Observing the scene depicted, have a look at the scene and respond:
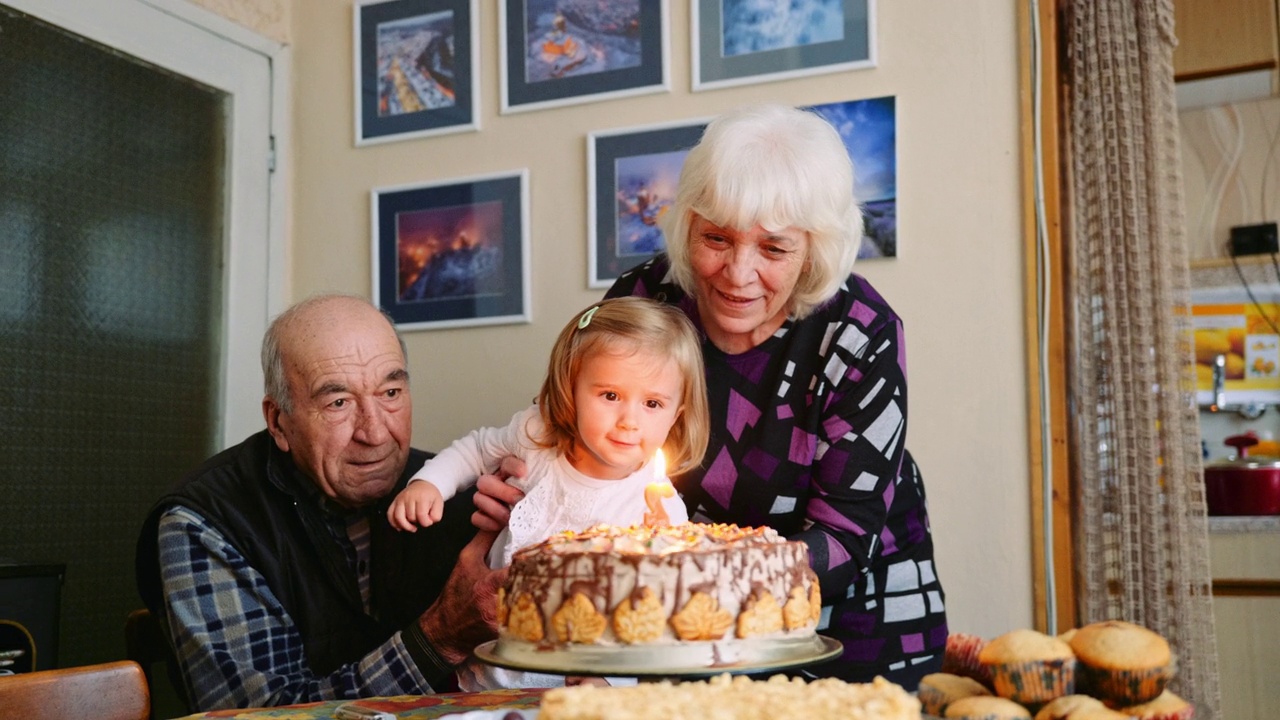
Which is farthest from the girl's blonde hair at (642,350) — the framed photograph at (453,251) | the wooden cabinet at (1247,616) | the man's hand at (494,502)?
the wooden cabinet at (1247,616)

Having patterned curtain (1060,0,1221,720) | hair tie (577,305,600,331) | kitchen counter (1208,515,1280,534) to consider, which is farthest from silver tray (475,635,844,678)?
kitchen counter (1208,515,1280,534)

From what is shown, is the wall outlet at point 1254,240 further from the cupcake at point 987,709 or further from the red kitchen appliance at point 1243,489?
the cupcake at point 987,709

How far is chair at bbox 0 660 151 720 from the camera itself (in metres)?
1.62

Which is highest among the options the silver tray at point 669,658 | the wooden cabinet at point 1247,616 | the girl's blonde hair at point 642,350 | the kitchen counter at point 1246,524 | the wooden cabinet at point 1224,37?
the wooden cabinet at point 1224,37

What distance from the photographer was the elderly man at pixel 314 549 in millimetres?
1989

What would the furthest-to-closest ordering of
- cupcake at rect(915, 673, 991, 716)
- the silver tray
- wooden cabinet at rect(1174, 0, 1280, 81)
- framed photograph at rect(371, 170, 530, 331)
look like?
1. wooden cabinet at rect(1174, 0, 1280, 81)
2. framed photograph at rect(371, 170, 530, 331)
3. the silver tray
4. cupcake at rect(915, 673, 991, 716)

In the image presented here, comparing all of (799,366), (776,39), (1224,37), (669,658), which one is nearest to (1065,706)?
(669,658)

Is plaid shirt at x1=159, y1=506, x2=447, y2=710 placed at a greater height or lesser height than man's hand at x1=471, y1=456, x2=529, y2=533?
lesser

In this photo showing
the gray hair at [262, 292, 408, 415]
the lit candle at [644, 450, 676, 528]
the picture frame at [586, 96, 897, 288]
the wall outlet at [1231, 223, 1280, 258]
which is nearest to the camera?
Answer: the lit candle at [644, 450, 676, 528]

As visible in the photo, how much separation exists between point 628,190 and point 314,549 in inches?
62.1

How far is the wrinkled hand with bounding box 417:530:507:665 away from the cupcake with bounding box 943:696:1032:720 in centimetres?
91

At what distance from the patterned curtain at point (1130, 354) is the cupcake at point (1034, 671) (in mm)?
1834

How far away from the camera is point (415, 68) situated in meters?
3.78

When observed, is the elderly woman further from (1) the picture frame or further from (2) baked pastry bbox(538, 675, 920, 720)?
(1) the picture frame
